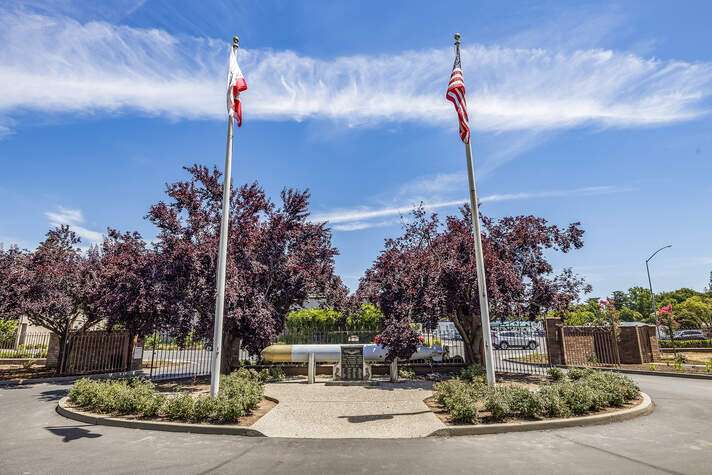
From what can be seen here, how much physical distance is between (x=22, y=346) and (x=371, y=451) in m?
43.1

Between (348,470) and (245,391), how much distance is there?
5109 mm

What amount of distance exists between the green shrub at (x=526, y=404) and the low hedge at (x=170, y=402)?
250 inches

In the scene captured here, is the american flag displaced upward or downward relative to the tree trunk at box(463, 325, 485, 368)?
upward

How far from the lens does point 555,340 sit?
797 inches

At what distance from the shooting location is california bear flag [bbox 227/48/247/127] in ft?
36.8

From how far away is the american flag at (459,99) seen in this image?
1111 centimetres

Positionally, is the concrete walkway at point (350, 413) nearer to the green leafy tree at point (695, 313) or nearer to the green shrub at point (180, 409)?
the green shrub at point (180, 409)

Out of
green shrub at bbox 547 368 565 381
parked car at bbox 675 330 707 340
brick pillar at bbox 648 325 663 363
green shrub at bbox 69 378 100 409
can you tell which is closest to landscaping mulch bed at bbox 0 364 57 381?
green shrub at bbox 69 378 100 409

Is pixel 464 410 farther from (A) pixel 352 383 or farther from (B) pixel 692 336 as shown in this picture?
(B) pixel 692 336

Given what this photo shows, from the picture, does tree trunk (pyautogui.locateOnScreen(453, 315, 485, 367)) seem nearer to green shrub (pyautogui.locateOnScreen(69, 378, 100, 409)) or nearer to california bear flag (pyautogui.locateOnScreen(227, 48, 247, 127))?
california bear flag (pyautogui.locateOnScreen(227, 48, 247, 127))

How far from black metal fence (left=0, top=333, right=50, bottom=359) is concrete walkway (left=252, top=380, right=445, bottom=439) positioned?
23581 millimetres

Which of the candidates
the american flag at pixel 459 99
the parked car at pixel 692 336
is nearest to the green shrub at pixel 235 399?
the american flag at pixel 459 99

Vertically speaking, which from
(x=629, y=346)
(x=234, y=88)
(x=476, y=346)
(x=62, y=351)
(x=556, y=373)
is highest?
(x=234, y=88)

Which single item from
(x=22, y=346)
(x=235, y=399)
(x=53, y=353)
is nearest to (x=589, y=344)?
(x=235, y=399)
